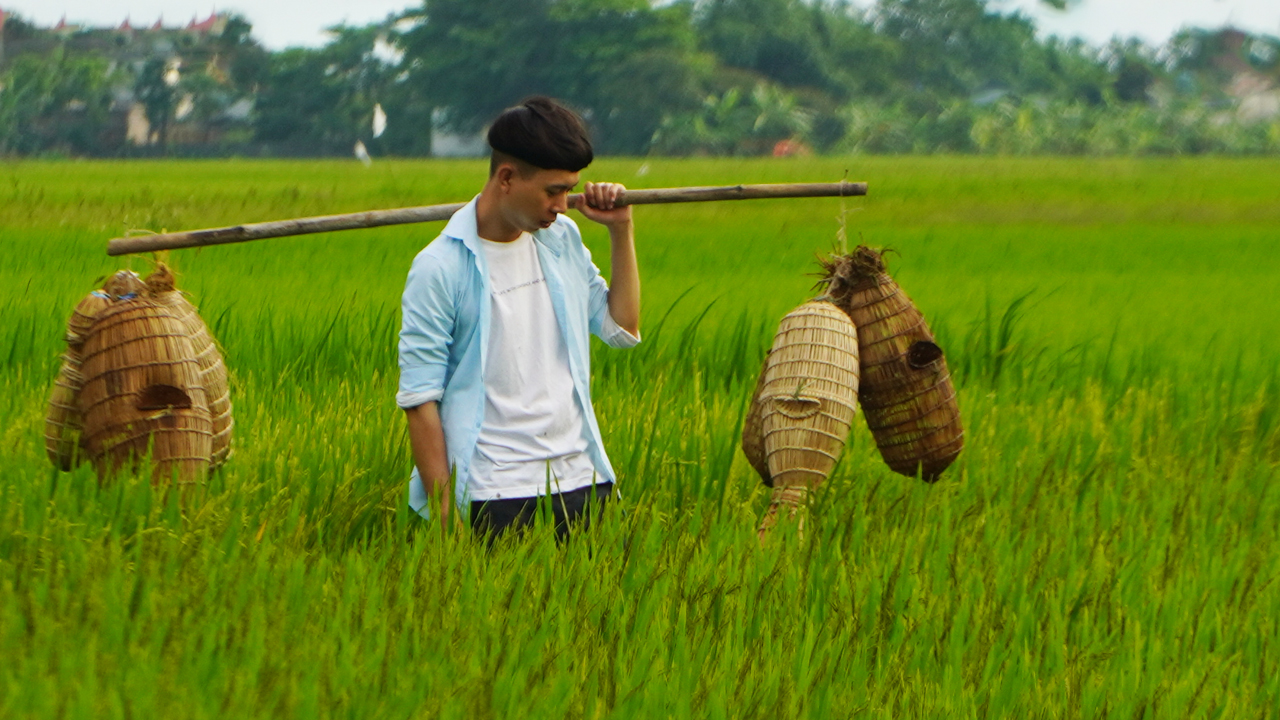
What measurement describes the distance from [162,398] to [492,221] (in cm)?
77

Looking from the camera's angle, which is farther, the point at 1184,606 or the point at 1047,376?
the point at 1047,376

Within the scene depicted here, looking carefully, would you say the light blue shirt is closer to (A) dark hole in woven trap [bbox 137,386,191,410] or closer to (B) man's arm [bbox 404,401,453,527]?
(B) man's arm [bbox 404,401,453,527]

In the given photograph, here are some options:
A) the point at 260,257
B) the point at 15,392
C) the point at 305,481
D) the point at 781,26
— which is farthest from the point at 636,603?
the point at 781,26

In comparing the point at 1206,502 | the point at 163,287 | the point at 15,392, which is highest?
the point at 163,287

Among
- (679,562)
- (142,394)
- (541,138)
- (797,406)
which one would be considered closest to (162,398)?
(142,394)

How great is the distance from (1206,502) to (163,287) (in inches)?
107

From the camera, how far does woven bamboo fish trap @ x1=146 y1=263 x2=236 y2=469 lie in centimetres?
315

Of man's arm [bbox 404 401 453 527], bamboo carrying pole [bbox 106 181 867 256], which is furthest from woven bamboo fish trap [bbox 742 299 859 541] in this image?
man's arm [bbox 404 401 453 527]

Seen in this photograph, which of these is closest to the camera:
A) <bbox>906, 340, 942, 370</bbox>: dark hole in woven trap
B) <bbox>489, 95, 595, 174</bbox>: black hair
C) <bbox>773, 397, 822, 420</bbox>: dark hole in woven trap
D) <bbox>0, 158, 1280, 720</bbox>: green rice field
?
<bbox>0, 158, 1280, 720</bbox>: green rice field

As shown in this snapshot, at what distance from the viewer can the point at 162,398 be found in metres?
3.06

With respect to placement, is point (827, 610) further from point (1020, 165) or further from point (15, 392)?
point (1020, 165)

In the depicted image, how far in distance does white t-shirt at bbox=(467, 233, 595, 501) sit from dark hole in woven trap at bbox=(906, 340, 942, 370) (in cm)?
84

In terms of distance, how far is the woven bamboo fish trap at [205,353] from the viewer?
3.15m

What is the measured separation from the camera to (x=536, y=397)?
3104mm
